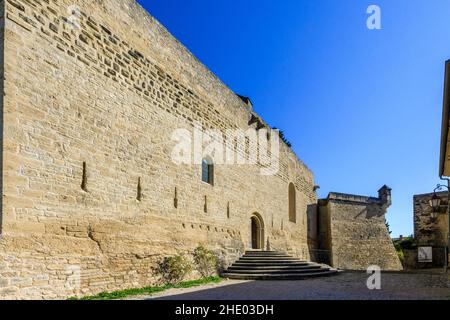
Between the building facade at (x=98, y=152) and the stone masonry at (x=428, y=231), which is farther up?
the building facade at (x=98, y=152)

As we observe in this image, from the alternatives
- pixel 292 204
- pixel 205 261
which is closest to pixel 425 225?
pixel 292 204

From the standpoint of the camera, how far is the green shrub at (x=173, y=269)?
29.6ft

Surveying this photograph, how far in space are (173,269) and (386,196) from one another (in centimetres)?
2037

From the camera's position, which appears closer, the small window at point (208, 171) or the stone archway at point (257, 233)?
the small window at point (208, 171)

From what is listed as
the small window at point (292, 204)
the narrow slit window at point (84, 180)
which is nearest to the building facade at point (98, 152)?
the narrow slit window at point (84, 180)

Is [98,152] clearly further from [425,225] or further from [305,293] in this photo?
[425,225]

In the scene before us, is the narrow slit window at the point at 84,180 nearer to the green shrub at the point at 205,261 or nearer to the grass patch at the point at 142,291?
the grass patch at the point at 142,291

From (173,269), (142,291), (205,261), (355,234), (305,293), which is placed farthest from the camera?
(355,234)

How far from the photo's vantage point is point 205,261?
35.6ft

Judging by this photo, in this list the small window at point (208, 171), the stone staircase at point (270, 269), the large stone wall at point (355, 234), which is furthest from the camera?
the large stone wall at point (355, 234)

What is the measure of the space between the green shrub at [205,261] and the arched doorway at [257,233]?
4.42 m

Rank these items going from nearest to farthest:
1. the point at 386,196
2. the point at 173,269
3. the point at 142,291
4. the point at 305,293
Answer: the point at 142,291
the point at 305,293
the point at 173,269
the point at 386,196

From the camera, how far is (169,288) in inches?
339
